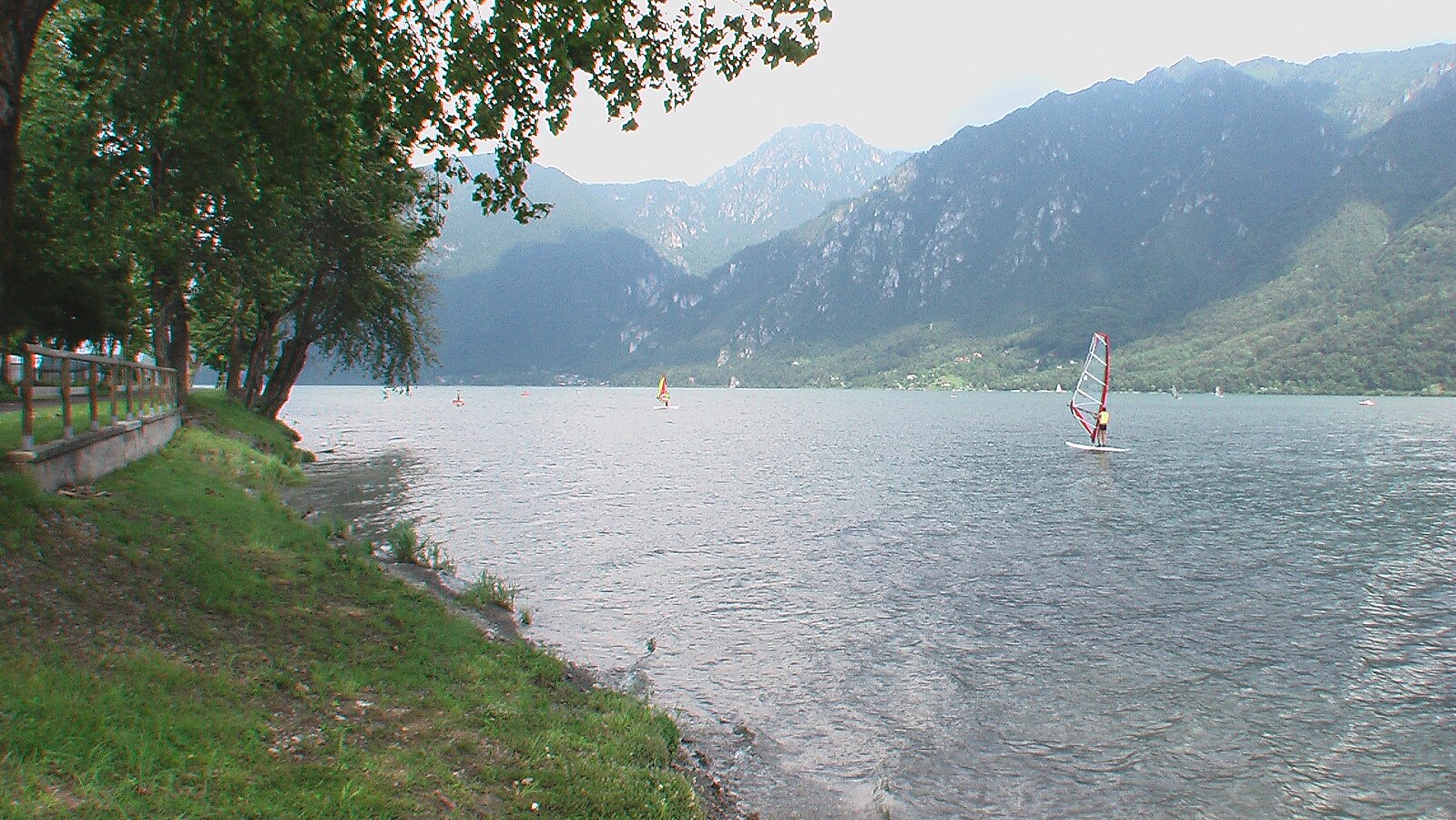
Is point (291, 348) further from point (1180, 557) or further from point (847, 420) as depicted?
point (847, 420)

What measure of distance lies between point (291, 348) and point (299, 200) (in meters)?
33.9

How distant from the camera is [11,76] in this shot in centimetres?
991

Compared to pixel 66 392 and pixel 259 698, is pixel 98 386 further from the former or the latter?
pixel 259 698

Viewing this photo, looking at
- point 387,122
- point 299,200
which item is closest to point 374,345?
point 299,200

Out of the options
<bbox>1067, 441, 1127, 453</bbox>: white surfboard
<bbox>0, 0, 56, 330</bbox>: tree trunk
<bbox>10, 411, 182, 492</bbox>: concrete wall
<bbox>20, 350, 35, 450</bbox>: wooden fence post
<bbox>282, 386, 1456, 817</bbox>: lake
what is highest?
<bbox>0, 0, 56, 330</bbox>: tree trunk

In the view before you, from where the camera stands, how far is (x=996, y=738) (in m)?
13.7

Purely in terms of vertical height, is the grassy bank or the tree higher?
the tree

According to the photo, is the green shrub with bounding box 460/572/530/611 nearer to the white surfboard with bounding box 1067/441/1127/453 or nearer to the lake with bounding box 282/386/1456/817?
the lake with bounding box 282/386/1456/817

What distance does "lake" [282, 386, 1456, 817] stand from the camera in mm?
12523

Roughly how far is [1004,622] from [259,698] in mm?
17032

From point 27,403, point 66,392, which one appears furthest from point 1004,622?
point 66,392

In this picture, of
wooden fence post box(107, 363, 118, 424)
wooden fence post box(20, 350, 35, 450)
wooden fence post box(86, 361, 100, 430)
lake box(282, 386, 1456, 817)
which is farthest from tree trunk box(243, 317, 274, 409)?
wooden fence post box(20, 350, 35, 450)

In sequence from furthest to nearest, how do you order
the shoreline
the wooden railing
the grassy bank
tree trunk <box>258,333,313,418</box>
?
1. tree trunk <box>258,333,313,418</box>
2. the wooden railing
3. the shoreline
4. the grassy bank

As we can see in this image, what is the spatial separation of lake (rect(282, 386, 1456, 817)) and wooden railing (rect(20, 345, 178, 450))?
24.9 ft
